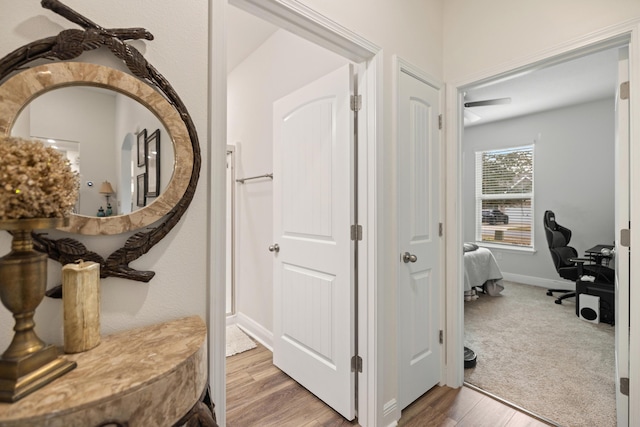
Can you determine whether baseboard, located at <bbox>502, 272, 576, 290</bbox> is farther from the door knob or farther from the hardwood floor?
the door knob

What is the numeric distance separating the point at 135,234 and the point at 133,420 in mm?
531

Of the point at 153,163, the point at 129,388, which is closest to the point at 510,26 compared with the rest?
the point at 153,163

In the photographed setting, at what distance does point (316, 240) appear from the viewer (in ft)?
6.48

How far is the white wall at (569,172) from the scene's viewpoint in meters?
4.29

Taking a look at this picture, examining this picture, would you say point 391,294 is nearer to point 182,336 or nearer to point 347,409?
point 347,409

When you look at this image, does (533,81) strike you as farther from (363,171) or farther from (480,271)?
(363,171)

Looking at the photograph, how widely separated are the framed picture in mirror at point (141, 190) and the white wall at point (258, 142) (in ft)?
5.29

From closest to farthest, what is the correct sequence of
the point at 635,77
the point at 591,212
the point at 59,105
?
1. the point at 59,105
2. the point at 635,77
3. the point at 591,212

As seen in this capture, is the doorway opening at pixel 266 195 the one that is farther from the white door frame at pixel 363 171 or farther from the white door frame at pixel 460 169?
the white door frame at pixel 460 169

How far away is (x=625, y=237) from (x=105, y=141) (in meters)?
2.30

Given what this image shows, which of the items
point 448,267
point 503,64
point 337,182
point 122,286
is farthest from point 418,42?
point 122,286

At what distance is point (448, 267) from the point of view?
2.13m

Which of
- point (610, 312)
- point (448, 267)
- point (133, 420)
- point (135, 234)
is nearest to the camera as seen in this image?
point (133, 420)

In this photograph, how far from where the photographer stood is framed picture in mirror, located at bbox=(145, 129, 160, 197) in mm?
994
